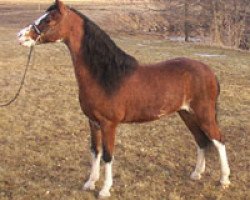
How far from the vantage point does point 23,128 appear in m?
7.04

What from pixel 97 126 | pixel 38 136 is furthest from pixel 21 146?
pixel 97 126

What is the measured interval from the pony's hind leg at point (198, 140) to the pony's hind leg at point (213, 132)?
0.14m

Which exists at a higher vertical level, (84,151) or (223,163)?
(223,163)

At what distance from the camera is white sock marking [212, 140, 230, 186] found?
500 cm

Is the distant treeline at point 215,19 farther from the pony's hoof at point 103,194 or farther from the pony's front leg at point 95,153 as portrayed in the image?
the pony's hoof at point 103,194

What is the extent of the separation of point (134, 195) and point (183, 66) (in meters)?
1.60

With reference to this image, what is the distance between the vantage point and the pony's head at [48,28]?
169 inches

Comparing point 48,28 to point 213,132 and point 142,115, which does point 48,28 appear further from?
point 213,132

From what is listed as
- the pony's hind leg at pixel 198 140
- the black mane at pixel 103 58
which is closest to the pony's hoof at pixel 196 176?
the pony's hind leg at pixel 198 140

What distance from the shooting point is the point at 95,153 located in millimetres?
4891

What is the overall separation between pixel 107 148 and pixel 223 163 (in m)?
1.46

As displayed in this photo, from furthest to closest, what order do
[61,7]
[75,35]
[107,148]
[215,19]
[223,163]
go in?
[215,19] → [223,163] → [107,148] → [75,35] → [61,7]

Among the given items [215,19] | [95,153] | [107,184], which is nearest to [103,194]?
[107,184]

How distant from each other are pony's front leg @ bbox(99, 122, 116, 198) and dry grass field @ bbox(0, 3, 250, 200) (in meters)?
0.14
